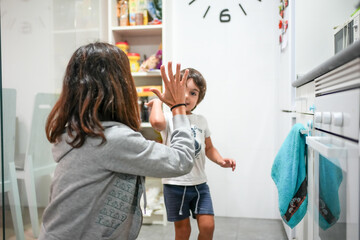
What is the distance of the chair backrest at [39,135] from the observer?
1.46 m

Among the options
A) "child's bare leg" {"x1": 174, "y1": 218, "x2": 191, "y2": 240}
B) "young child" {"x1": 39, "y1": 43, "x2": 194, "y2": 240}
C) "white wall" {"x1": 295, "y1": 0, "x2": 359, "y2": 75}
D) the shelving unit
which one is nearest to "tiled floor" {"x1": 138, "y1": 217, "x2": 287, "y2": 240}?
the shelving unit

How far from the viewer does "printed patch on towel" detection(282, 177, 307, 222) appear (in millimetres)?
1269

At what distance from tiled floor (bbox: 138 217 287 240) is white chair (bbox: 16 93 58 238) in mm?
815

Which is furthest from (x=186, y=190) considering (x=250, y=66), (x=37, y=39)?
(x=250, y=66)

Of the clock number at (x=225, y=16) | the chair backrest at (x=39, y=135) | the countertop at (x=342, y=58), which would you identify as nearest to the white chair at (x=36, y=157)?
the chair backrest at (x=39, y=135)

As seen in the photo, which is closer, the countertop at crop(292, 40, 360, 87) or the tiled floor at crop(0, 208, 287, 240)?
the countertop at crop(292, 40, 360, 87)

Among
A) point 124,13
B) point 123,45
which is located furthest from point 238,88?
point 124,13

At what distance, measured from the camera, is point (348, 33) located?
4.90 ft

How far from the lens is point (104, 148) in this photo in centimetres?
81

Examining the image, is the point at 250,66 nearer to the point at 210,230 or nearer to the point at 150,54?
the point at 150,54

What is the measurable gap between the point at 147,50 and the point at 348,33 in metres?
1.51

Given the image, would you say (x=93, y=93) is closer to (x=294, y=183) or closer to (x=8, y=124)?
(x=8, y=124)

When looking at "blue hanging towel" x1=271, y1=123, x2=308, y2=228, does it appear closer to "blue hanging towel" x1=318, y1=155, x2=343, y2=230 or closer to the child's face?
"blue hanging towel" x1=318, y1=155, x2=343, y2=230

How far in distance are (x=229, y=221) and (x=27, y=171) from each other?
1494 millimetres
